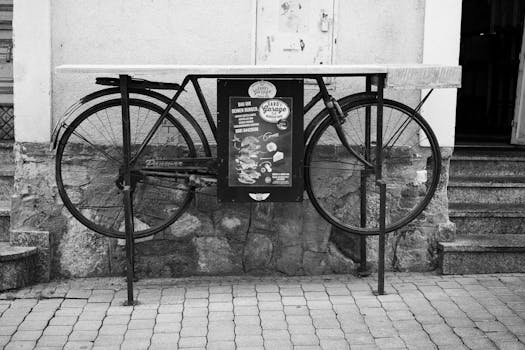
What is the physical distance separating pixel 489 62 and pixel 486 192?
12.5 ft

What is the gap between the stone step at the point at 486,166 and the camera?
22.4 feet

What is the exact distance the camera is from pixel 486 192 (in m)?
6.58

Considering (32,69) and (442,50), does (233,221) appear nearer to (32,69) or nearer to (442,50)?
(32,69)

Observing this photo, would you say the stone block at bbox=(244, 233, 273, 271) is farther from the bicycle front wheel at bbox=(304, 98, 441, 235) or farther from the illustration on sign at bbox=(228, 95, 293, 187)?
the illustration on sign at bbox=(228, 95, 293, 187)

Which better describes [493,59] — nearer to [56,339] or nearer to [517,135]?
[517,135]

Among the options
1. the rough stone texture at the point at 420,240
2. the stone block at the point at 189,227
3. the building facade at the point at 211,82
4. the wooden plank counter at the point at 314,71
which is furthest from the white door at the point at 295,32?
the rough stone texture at the point at 420,240

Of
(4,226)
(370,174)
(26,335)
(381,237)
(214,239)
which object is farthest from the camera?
(4,226)

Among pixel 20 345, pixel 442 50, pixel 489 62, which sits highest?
pixel 489 62

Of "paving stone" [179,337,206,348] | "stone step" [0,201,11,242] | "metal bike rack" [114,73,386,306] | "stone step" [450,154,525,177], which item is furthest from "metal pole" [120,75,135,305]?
"stone step" [450,154,525,177]

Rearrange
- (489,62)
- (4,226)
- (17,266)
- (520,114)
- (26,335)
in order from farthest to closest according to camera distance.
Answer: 1. (489,62)
2. (520,114)
3. (4,226)
4. (17,266)
5. (26,335)

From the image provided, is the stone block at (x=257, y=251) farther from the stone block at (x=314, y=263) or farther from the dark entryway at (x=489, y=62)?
the dark entryway at (x=489, y=62)

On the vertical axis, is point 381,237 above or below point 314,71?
below

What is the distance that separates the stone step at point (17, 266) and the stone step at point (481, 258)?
10.0 feet

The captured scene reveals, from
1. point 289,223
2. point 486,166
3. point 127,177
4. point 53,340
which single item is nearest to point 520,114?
point 486,166
